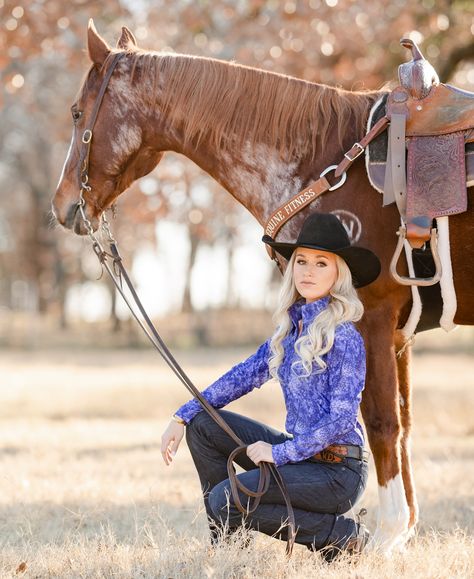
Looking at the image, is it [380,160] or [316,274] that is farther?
[380,160]

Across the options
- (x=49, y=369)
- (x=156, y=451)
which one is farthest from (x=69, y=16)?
(x=49, y=369)

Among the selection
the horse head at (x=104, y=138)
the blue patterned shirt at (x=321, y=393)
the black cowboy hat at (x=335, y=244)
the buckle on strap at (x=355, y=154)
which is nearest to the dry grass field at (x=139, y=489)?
the blue patterned shirt at (x=321, y=393)

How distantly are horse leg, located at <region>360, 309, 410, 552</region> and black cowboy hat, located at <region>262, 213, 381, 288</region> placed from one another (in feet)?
0.79

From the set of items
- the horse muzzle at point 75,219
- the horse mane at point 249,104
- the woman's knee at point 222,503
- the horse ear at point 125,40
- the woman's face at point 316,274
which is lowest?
the woman's knee at point 222,503

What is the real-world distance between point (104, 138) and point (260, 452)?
1767 millimetres

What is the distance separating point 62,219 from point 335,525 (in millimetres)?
2009

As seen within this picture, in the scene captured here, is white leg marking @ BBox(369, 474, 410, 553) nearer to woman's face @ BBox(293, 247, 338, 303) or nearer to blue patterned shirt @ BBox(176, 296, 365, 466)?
blue patterned shirt @ BBox(176, 296, 365, 466)

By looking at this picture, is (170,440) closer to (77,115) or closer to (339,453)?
(339,453)

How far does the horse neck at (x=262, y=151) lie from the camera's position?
373cm

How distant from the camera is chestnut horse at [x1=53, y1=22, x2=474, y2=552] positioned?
3465 mm

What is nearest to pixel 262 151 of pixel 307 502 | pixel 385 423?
pixel 385 423

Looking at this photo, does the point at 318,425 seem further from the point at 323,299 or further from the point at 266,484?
the point at 323,299

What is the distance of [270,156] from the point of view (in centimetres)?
379

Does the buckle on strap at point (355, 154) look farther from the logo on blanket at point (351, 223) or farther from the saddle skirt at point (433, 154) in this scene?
the logo on blanket at point (351, 223)
